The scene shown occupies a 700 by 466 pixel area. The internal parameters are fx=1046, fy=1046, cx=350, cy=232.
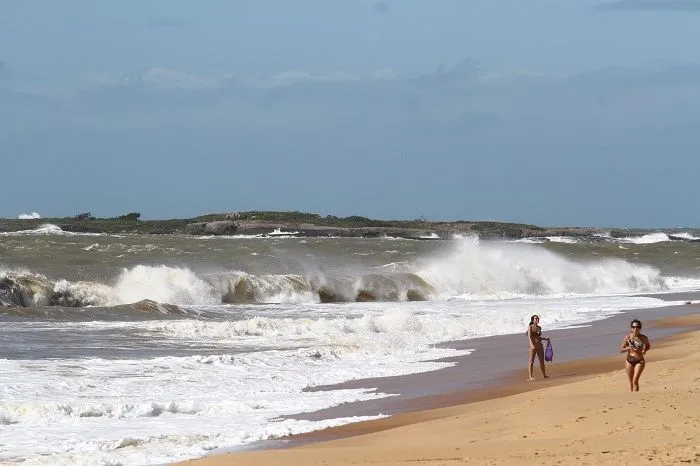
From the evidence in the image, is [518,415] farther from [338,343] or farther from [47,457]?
[338,343]

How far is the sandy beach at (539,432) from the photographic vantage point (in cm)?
888

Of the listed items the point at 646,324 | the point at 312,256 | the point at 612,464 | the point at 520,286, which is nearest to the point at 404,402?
the point at 612,464

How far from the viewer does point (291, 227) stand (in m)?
119

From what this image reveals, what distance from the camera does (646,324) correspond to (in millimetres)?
26906

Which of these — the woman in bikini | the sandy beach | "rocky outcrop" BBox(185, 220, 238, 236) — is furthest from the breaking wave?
"rocky outcrop" BBox(185, 220, 238, 236)

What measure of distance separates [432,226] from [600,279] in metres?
77.9

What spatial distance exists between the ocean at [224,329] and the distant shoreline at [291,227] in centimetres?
5338

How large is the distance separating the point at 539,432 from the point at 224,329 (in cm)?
1522

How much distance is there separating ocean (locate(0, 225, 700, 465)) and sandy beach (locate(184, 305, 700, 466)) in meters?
1.30

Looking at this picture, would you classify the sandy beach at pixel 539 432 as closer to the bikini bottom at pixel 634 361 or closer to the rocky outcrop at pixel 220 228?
the bikini bottom at pixel 634 361

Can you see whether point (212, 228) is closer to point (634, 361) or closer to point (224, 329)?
point (224, 329)

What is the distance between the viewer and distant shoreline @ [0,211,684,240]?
4328 inches

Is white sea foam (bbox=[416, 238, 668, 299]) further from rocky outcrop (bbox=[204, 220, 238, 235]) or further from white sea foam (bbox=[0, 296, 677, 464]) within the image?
rocky outcrop (bbox=[204, 220, 238, 235])

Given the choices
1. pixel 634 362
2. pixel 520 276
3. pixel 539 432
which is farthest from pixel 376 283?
pixel 539 432
